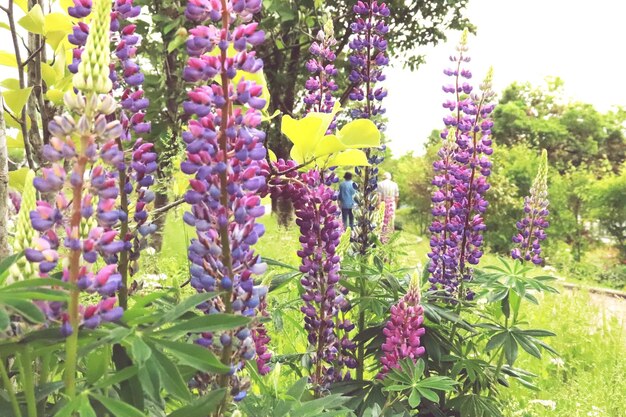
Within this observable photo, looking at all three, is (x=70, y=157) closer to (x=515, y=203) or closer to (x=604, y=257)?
(x=515, y=203)

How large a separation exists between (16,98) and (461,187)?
2.05 m

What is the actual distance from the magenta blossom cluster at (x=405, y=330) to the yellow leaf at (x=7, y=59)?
1354 mm

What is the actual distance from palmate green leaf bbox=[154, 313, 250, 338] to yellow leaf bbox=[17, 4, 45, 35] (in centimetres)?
82

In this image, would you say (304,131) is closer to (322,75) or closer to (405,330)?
(405,330)

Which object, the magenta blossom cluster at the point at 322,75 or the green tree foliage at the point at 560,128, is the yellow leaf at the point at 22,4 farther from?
the green tree foliage at the point at 560,128

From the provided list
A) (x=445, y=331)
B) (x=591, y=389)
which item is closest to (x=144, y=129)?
(x=445, y=331)

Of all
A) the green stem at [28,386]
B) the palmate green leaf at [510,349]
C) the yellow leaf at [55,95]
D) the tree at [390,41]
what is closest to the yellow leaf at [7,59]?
the yellow leaf at [55,95]

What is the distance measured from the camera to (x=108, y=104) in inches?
35.2

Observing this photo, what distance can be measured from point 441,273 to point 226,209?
6.52ft

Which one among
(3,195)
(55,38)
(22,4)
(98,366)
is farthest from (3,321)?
(22,4)

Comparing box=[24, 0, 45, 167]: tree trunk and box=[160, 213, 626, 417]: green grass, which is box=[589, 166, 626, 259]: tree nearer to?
box=[160, 213, 626, 417]: green grass

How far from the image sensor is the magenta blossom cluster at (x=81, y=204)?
89 cm

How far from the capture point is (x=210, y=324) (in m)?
0.99

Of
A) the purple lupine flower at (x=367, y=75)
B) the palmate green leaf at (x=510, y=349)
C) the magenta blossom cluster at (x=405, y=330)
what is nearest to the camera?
the magenta blossom cluster at (x=405, y=330)
